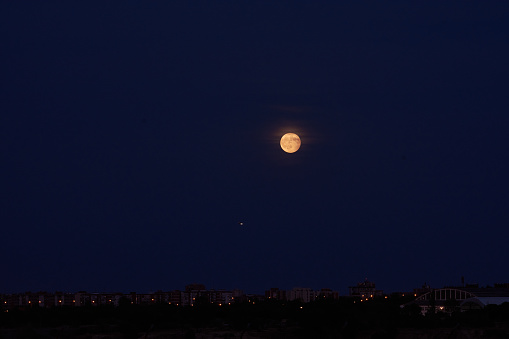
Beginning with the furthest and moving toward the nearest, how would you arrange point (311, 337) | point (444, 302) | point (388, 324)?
point (444, 302)
point (388, 324)
point (311, 337)

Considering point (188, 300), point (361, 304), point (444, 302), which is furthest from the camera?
point (188, 300)

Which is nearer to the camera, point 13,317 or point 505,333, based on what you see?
point 505,333

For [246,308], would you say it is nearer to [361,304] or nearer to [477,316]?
[361,304]

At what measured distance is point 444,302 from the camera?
9669cm

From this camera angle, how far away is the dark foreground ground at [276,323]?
6309cm

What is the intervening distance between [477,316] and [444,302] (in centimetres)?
2399

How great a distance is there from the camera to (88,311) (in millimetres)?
88000

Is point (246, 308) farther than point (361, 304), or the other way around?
point (246, 308)

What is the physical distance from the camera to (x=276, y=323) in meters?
77.1

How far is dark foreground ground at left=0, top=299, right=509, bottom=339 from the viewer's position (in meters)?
63.1

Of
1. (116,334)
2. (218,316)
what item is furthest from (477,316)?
(116,334)

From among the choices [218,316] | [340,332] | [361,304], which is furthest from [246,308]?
[340,332]

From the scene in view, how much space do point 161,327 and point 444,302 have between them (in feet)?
145

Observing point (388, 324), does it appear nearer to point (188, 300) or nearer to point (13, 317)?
point (13, 317)
